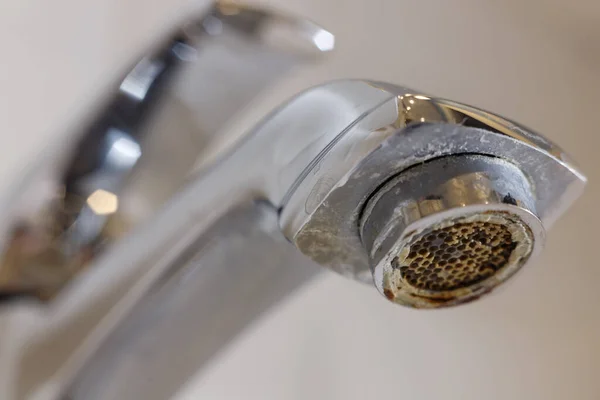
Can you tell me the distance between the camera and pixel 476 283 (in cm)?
20

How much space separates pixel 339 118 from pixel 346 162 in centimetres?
2

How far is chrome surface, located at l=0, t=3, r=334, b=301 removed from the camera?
27 cm

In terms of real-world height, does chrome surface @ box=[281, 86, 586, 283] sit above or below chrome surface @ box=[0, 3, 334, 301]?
above

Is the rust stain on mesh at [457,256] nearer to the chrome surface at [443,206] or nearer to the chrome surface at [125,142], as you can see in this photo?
the chrome surface at [443,206]

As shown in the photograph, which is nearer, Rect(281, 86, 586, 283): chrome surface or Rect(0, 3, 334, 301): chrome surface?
Rect(281, 86, 586, 283): chrome surface

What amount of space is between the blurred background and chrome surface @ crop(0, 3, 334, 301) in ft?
0.08

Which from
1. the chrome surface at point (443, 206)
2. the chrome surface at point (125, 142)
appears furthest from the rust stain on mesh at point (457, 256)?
the chrome surface at point (125, 142)

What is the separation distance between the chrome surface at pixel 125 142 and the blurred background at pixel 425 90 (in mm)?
26

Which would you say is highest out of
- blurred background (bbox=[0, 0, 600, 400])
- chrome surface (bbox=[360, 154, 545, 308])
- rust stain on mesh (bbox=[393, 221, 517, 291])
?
chrome surface (bbox=[360, 154, 545, 308])

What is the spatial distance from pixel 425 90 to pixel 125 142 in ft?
1.01

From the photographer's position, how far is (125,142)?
281mm

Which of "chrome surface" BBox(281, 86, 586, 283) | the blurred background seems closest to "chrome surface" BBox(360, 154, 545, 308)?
"chrome surface" BBox(281, 86, 586, 283)

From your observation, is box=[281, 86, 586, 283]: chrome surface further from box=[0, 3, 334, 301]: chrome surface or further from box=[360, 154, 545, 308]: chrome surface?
box=[0, 3, 334, 301]: chrome surface

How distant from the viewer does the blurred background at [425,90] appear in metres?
0.37
